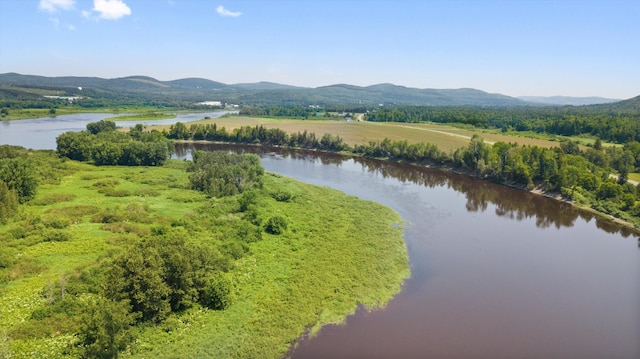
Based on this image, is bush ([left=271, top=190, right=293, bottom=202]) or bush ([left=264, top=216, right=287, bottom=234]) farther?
bush ([left=271, top=190, right=293, bottom=202])

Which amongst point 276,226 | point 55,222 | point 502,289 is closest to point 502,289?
point 502,289

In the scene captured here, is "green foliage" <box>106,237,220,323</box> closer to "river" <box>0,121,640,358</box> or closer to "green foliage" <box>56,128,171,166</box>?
"river" <box>0,121,640,358</box>

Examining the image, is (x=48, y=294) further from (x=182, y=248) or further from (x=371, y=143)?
(x=371, y=143)

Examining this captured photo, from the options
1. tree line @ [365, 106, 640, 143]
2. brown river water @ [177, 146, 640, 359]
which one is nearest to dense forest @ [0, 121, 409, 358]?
brown river water @ [177, 146, 640, 359]

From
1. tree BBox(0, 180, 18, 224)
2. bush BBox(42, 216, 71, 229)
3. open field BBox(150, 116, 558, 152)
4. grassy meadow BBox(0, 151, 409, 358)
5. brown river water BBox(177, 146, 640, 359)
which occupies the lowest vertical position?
brown river water BBox(177, 146, 640, 359)

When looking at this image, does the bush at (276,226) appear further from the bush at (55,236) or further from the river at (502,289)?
the bush at (55,236)

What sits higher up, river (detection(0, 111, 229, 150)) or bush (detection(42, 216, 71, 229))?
river (detection(0, 111, 229, 150))

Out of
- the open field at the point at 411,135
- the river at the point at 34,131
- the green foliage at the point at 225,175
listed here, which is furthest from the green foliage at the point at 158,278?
the river at the point at 34,131

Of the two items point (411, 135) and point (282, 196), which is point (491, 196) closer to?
point (282, 196)
